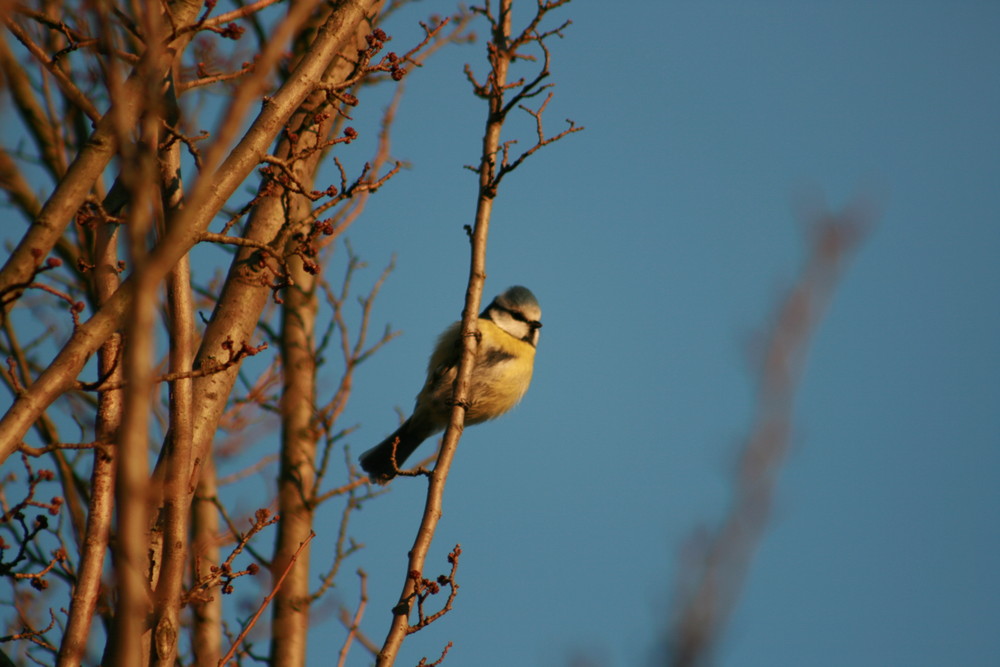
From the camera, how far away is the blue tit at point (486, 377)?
19.4ft

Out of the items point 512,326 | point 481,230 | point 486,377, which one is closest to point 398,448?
point 486,377

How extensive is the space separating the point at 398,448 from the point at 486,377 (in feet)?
2.77

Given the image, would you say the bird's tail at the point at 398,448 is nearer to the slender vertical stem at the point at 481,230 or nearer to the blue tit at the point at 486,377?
the blue tit at the point at 486,377

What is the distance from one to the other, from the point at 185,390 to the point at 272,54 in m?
1.33

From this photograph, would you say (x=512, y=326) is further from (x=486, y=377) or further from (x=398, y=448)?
(x=398, y=448)

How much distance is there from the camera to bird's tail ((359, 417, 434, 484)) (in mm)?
6160

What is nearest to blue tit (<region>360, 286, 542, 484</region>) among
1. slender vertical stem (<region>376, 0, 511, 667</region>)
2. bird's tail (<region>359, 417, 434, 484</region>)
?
bird's tail (<region>359, 417, 434, 484</region>)

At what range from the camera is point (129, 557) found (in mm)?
1193

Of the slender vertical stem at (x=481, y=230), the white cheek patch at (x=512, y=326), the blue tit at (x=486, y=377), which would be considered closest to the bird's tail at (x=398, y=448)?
the blue tit at (x=486, y=377)

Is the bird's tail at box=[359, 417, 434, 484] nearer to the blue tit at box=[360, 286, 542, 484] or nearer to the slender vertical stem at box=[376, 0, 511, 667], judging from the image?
the blue tit at box=[360, 286, 542, 484]

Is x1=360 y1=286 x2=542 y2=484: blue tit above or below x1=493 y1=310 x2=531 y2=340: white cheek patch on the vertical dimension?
below

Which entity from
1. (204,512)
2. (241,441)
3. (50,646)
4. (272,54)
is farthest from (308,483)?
(272,54)

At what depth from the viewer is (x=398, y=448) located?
20.9 feet

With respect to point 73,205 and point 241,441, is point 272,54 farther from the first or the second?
point 241,441
